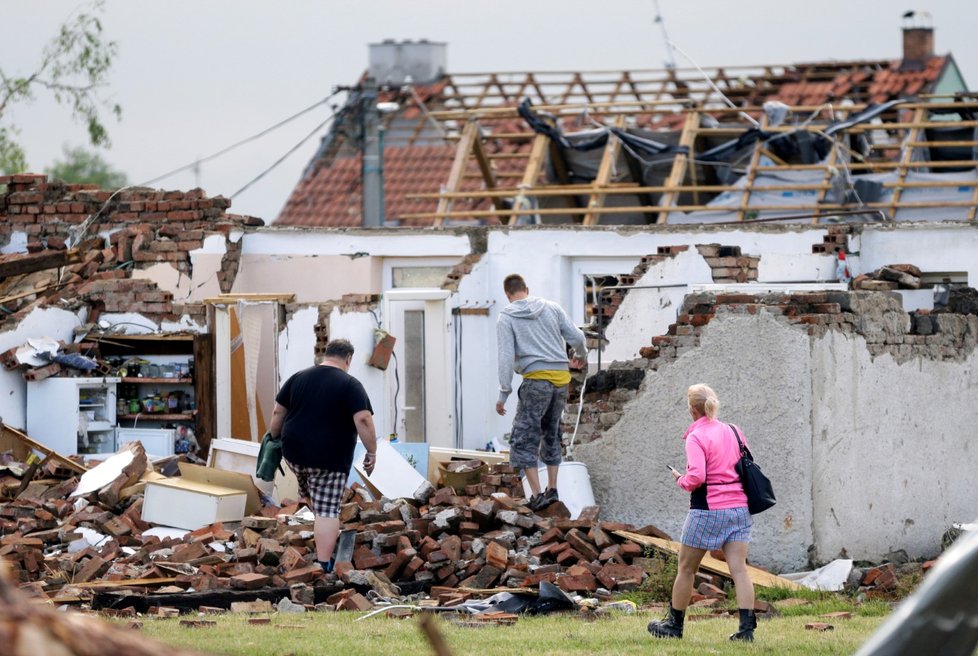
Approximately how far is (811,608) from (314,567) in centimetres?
346

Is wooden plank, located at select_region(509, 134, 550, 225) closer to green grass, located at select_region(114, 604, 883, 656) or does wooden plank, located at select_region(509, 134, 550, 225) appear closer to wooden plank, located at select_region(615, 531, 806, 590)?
wooden plank, located at select_region(615, 531, 806, 590)

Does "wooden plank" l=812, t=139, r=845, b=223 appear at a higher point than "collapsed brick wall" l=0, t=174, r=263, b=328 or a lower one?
higher

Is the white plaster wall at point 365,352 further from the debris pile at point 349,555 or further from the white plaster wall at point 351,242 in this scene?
the debris pile at point 349,555

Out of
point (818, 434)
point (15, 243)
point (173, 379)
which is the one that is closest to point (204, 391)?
point (173, 379)

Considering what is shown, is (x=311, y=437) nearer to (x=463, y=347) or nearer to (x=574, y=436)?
(x=574, y=436)

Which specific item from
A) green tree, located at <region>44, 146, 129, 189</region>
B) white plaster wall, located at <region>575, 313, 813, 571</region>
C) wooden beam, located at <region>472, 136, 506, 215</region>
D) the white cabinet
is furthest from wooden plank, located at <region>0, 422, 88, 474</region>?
green tree, located at <region>44, 146, 129, 189</region>

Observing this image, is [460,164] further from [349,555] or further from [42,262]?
[349,555]

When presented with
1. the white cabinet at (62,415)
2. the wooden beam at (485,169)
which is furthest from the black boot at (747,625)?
the wooden beam at (485,169)

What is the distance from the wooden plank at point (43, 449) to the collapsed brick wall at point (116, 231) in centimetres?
251

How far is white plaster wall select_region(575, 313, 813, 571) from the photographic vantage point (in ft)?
41.5

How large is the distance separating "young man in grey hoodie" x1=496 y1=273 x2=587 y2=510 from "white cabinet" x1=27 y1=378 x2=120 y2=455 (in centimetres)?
632

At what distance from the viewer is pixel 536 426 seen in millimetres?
13039

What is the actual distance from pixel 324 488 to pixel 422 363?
25.1 ft

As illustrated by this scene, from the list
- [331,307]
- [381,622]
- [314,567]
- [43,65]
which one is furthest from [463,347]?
[43,65]
